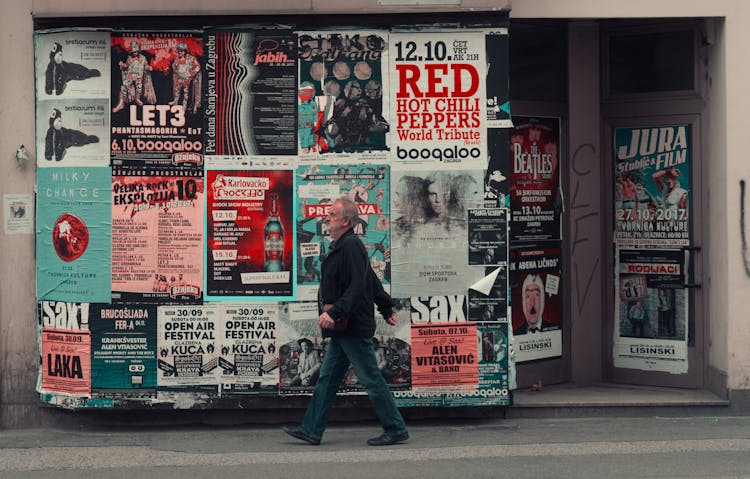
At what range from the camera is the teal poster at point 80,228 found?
31.9 feet

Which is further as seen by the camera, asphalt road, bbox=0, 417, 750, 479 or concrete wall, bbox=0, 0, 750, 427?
concrete wall, bbox=0, 0, 750, 427

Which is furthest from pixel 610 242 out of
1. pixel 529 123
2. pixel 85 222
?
pixel 85 222

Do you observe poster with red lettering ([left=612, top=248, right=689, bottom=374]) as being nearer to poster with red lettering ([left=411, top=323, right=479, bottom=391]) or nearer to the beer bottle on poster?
poster with red lettering ([left=411, top=323, right=479, bottom=391])

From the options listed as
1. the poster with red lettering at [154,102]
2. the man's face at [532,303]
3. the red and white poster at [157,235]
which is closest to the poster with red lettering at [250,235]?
the red and white poster at [157,235]

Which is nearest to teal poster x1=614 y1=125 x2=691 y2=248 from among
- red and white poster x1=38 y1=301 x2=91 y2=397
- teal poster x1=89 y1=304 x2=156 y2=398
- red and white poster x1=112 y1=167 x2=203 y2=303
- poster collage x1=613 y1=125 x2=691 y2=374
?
poster collage x1=613 y1=125 x2=691 y2=374

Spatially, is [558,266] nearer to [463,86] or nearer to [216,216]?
[463,86]

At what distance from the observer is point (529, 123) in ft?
36.2

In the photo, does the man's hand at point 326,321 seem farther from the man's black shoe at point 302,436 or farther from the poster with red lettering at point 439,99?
the poster with red lettering at point 439,99

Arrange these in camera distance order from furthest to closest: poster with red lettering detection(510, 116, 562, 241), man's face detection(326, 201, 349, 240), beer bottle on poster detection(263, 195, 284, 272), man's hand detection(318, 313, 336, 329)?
1. poster with red lettering detection(510, 116, 562, 241)
2. beer bottle on poster detection(263, 195, 284, 272)
3. man's face detection(326, 201, 349, 240)
4. man's hand detection(318, 313, 336, 329)

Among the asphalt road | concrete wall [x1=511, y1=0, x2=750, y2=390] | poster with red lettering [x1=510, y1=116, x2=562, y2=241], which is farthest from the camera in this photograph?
poster with red lettering [x1=510, y1=116, x2=562, y2=241]

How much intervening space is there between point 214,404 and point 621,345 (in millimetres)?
3995

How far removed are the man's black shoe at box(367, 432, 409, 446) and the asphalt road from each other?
0.19 ft

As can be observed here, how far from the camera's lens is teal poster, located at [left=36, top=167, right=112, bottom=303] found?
971cm

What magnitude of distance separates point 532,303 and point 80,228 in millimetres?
4192
